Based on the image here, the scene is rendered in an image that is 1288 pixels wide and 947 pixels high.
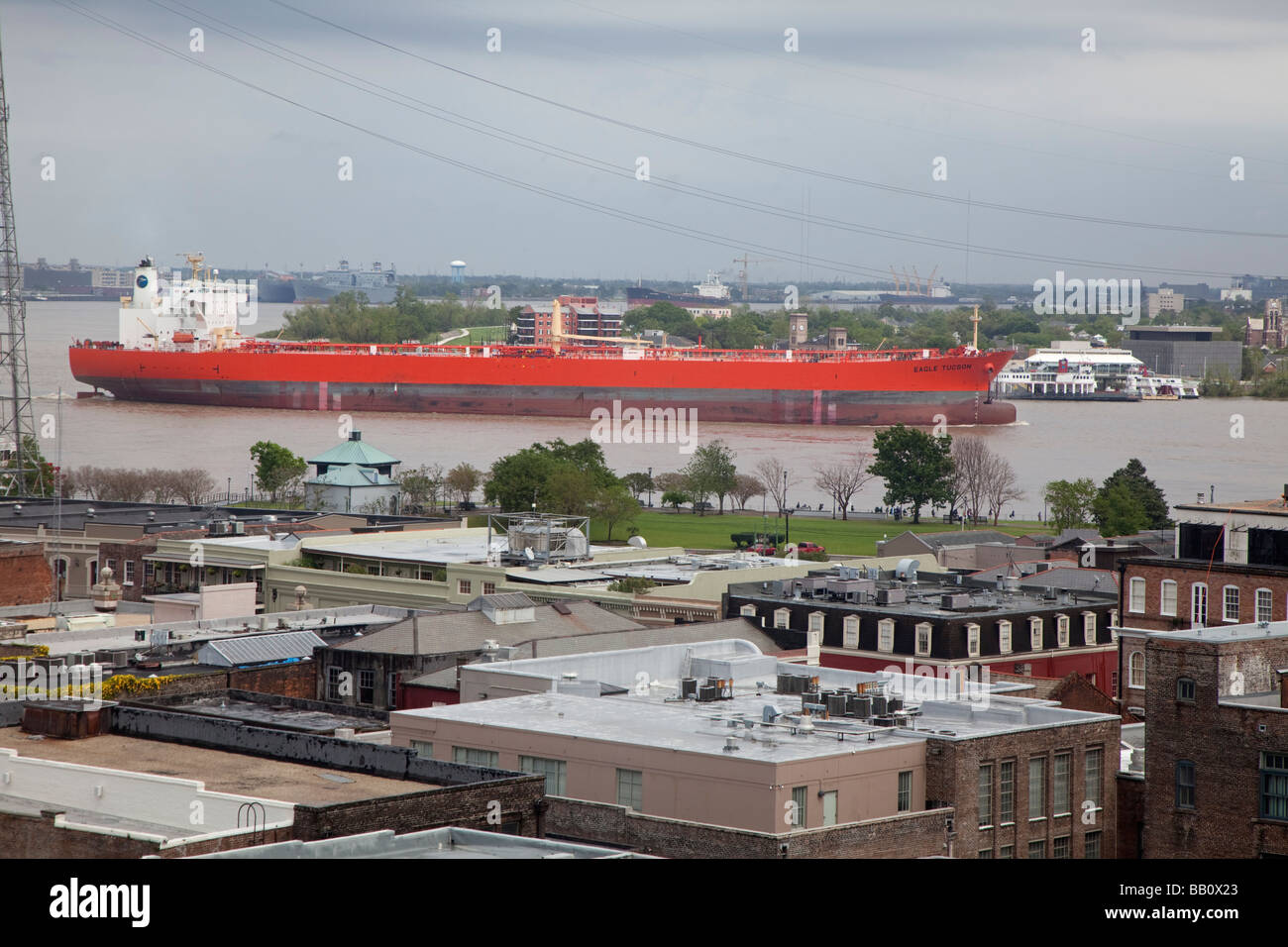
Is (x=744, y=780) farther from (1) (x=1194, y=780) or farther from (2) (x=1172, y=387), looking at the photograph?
(2) (x=1172, y=387)

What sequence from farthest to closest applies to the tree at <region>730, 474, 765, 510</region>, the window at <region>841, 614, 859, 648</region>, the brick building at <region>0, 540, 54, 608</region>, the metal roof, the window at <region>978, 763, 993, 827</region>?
1. the tree at <region>730, 474, 765, 510</region>
2. the brick building at <region>0, 540, 54, 608</region>
3. the window at <region>841, 614, 859, 648</region>
4. the metal roof
5. the window at <region>978, 763, 993, 827</region>

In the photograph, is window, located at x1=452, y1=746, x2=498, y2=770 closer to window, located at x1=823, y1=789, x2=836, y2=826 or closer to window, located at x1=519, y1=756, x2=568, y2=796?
window, located at x1=519, y1=756, x2=568, y2=796

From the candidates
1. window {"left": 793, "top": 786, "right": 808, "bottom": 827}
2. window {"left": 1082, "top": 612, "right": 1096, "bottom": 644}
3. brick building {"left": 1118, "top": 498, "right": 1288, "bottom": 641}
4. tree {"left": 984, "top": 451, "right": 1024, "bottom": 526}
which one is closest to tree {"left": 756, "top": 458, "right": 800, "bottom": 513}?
tree {"left": 984, "top": 451, "right": 1024, "bottom": 526}

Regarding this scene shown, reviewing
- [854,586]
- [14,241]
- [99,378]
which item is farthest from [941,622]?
[99,378]

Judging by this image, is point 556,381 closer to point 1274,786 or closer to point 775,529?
point 775,529

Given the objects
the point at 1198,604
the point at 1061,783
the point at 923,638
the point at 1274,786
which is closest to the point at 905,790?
the point at 1061,783
